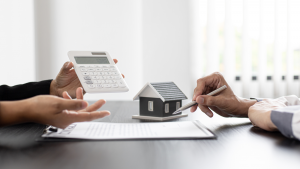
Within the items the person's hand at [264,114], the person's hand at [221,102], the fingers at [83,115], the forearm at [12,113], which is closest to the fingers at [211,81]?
the person's hand at [221,102]

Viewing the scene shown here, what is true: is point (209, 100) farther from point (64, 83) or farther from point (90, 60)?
point (64, 83)

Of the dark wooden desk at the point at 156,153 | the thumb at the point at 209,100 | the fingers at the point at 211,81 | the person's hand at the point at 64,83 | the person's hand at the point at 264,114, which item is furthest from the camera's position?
the person's hand at the point at 64,83

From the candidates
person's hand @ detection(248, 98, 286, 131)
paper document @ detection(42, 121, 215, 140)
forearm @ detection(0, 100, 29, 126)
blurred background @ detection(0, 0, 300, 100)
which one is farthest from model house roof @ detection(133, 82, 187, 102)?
blurred background @ detection(0, 0, 300, 100)

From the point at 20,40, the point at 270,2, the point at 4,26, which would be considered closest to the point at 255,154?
the point at 4,26

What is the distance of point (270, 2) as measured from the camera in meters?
2.72

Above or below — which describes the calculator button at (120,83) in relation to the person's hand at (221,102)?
above

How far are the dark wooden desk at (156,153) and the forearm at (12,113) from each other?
1.8 inches

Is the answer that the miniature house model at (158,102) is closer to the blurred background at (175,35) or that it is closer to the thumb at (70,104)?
the thumb at (70,104)

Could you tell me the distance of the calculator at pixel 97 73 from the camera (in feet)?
2.62

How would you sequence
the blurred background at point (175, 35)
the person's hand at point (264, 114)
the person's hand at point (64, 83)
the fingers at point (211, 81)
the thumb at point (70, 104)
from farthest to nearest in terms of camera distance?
1. the blurred background at point (175, 35)
2. the person's hand at point (64, 83)
3. the fingers at point (211, 81)
4. the person's hand at point (264, 114)
5. the thumb at point (70, 104)

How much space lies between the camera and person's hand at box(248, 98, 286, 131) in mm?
607

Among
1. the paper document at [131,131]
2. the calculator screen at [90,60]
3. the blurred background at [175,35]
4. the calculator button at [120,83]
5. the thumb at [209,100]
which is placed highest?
the blurred background at [175,35]

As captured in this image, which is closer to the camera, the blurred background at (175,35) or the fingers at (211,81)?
the fingers at (211,81)

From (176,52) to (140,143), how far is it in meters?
2.29
